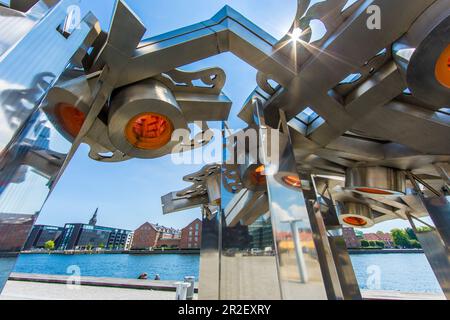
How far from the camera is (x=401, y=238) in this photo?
36.7m

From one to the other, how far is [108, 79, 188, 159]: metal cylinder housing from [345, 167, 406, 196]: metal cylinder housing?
4.49 m

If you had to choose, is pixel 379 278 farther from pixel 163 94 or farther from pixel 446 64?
pixel 163 94

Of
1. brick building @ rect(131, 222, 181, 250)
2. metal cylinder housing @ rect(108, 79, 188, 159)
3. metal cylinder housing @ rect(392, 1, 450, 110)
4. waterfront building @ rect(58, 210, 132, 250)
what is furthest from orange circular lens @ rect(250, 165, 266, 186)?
waterfront building @ rect(58, 210, 132, 250)

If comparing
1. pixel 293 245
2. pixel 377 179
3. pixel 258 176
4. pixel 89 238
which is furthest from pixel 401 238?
pixel 89 238

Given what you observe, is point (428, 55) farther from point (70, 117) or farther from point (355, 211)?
point (355, 211)

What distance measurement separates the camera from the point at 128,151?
11.5 ft

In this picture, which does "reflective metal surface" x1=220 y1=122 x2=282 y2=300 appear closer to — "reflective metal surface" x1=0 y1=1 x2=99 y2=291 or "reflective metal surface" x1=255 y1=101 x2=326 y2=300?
"reflective metal surface" x1=255 y1=101 x2=326 y2=300

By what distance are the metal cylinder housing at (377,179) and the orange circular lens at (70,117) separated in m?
5.77

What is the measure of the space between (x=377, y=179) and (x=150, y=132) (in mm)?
5305

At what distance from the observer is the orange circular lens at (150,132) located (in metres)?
3.25

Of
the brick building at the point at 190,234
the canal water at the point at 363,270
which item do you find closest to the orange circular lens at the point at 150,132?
the canal water at the point at 363,270

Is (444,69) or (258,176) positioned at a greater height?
(444,69)

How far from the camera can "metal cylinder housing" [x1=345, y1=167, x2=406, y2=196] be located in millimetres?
5133
